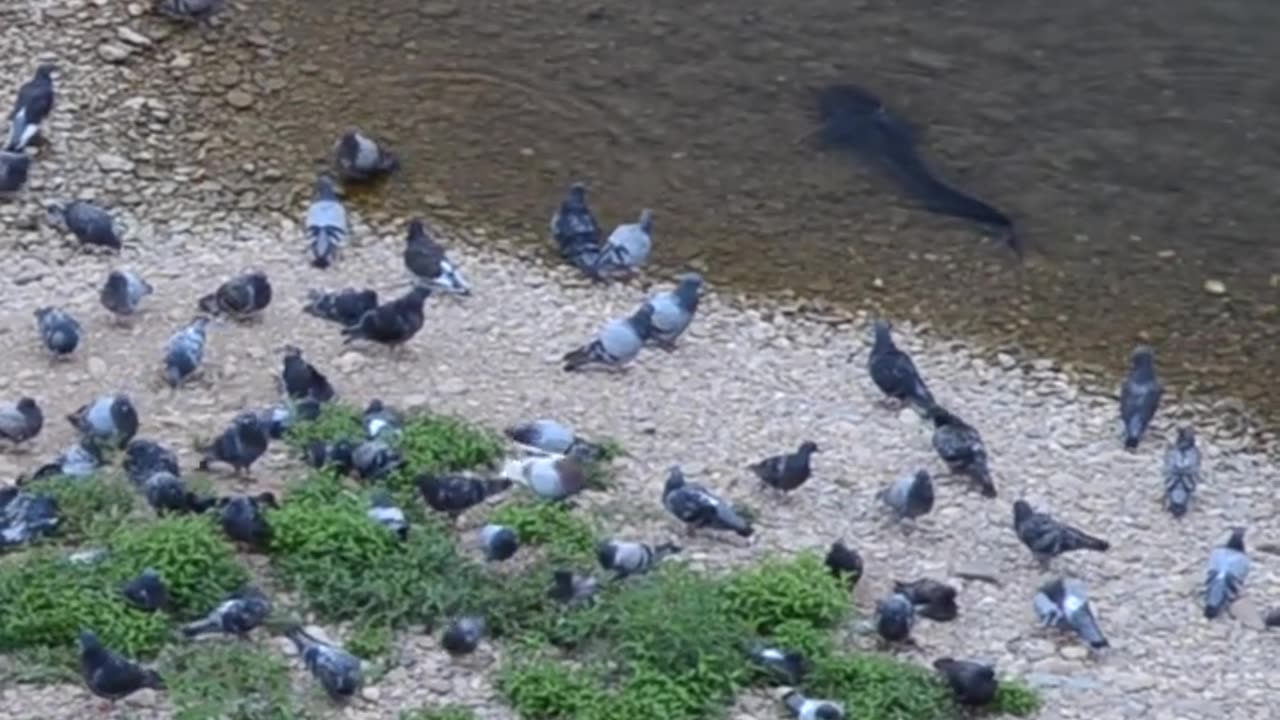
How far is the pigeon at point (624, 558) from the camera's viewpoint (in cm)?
1162

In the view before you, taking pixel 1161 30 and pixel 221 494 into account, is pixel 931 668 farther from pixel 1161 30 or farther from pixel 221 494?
pixel 1161 30

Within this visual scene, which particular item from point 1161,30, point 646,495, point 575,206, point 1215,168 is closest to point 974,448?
point 646,495

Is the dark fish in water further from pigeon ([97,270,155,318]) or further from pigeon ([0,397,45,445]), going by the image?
pigeon ([0,397,45,445])

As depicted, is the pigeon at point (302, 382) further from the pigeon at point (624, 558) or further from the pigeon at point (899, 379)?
the pigeon at point (899, 379)

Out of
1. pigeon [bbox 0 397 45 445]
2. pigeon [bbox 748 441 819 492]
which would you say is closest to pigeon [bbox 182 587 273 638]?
pigeon [bbox 0 397 45 445]

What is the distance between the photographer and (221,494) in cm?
1204

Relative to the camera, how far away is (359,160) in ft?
51.4

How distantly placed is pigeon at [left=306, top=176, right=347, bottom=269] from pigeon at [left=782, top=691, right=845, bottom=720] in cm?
485

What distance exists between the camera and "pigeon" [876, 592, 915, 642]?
11.5m

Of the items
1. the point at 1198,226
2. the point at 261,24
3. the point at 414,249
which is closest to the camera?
the point at 414,249

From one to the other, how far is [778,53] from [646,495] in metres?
5.61

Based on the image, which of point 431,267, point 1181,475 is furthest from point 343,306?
point 1181,475

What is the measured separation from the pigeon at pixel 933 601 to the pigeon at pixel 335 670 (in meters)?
2.48

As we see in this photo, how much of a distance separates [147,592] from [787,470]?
10.4 feet
